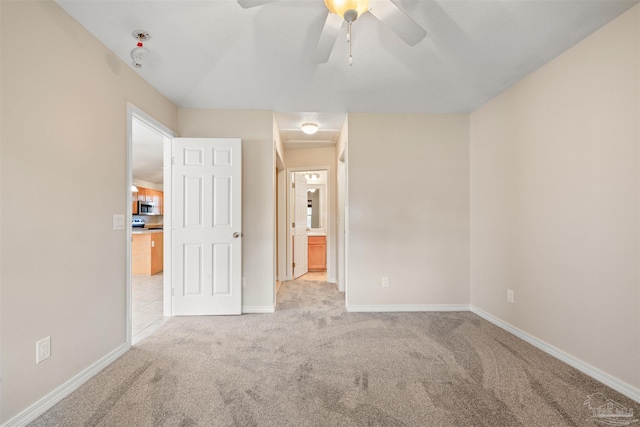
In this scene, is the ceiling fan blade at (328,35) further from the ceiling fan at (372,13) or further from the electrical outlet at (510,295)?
the electrical outlet at (510,295)

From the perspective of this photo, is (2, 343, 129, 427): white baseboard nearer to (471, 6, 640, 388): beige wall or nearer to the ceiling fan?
the ceiling fan

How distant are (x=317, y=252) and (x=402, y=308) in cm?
275

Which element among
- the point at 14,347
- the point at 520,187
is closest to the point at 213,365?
the point at 14,347

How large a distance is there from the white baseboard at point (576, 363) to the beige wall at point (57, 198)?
138 inches

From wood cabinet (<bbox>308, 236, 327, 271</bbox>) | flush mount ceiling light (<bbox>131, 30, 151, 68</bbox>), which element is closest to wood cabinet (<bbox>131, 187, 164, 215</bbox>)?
wood cabinet (<bbox>308, 236, 327, 271</bbox>)

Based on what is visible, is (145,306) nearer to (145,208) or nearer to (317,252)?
(317,252)

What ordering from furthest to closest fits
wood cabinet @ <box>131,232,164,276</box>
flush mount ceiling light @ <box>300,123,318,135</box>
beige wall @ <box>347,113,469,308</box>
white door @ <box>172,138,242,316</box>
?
1. wood cabinet @ <box>131,232,164,276</box>
2. flush mount ceiling light @ <box>300,123,318,135</box>
3. beige wall @ <box>347,113,469,308</box>
4. white door @ <box>172,138,242,316</box>

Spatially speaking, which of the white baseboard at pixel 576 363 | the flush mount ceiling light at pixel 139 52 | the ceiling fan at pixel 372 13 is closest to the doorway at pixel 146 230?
the flush mount ceiling light at pixel 139 52

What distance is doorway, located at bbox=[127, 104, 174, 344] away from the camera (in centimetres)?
248

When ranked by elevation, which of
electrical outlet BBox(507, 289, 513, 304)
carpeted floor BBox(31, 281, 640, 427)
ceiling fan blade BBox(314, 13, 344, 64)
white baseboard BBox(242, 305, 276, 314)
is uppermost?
ceiling fan blade BBox(314, 13, 344, 64)

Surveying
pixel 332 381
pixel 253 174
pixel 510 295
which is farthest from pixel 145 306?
pixel 510 295

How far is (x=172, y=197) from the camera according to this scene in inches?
122

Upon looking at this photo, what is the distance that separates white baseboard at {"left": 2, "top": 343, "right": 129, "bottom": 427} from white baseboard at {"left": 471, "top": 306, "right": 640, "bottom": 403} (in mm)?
3492

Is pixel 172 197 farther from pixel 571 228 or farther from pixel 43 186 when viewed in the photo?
pixel 571 228
